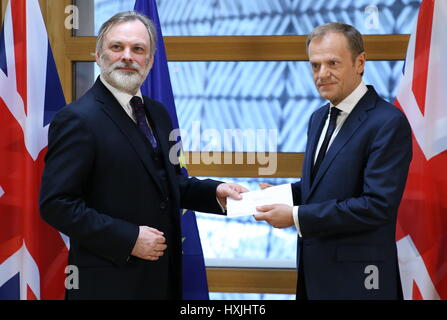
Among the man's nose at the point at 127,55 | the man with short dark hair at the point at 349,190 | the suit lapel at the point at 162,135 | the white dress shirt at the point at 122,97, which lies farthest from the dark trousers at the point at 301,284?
the man's nose at the point at 127,55

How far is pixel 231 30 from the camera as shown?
2852 millimetres

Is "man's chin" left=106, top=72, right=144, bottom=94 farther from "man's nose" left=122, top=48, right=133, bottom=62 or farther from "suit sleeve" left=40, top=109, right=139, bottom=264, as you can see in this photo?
"suit sleeve" left=40, top=109, right=139, bottom=264

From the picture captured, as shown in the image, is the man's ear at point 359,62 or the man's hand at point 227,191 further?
the man's hand at point 227,191

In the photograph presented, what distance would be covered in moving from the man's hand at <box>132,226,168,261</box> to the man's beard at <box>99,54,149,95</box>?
0.52 metres

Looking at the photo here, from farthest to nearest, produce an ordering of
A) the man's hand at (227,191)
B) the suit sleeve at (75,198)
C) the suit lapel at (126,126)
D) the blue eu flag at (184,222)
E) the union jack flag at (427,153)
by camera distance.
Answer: the blue eu flag at (184,222) < the union jack flag at (427,153) < the man's hand at (227,191) < the suit lapel at (126,126) < the suit sleeve at (75,198)

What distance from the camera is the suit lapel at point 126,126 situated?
183cm

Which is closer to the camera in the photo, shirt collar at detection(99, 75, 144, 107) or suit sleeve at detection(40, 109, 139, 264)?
suit sleeve at detection(40, 109, 139, 264)

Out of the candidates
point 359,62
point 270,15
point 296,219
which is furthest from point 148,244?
point 270,15

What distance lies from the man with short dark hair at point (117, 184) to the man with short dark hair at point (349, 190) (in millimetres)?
409

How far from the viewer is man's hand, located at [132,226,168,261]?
1771 mm

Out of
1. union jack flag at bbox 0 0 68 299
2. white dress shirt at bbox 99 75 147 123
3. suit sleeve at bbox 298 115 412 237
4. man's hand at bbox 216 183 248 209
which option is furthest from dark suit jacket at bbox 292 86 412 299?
union jack flag at bbox 0 0 68 299

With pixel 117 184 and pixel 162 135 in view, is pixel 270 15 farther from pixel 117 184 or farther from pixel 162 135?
pixel 117 184

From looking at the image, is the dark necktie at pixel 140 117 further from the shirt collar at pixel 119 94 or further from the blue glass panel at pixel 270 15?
the blue glass panel at pixel 270 15
